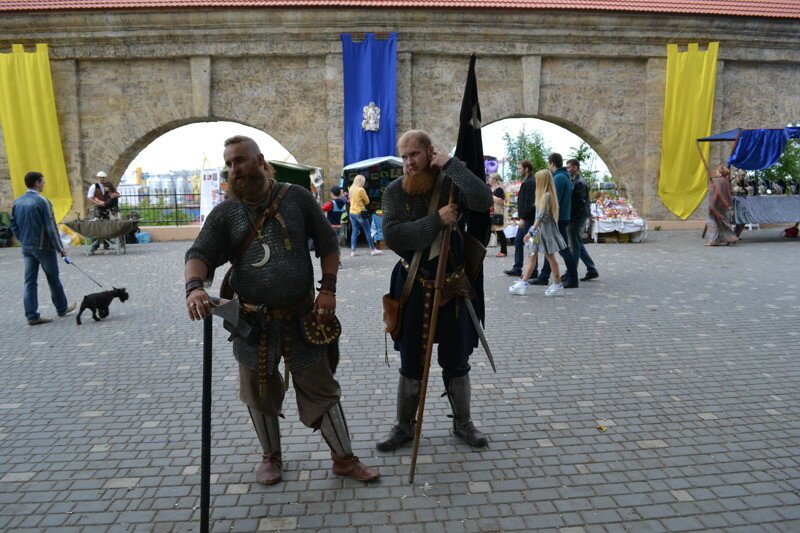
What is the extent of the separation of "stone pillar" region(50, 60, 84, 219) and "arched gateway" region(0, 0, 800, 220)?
0.04 m

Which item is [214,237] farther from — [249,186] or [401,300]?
[401,300]

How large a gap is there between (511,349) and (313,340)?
9.78 feet

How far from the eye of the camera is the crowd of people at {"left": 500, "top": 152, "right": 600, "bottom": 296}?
7902mm

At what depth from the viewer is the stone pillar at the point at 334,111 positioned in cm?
1703

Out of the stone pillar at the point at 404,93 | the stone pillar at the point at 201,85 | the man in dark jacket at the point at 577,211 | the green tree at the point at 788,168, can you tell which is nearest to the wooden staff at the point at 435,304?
the man in dark jacket at the point at 577,211

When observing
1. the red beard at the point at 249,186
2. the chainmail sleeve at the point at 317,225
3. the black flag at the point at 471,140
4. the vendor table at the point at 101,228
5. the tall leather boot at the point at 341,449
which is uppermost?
the black flag at the point at 471,140

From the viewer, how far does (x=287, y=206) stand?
3.00 meters

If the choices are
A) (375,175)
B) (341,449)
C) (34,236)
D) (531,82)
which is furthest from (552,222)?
(531,82)

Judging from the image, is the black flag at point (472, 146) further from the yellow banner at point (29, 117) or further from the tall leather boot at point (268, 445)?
the yellow banner at point (29, 117)

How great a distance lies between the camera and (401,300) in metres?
3.35

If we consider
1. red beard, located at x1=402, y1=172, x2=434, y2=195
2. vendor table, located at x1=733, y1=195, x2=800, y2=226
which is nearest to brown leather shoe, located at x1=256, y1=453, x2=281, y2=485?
red beard, located at x1=402, y1=172, x2=434, y2=195

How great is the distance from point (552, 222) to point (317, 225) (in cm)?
546

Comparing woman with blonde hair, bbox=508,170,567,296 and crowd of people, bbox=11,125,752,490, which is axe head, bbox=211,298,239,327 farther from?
woman with blonde hair, bbox=508,170,567,296

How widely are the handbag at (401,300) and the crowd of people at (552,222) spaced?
16.1 ft
